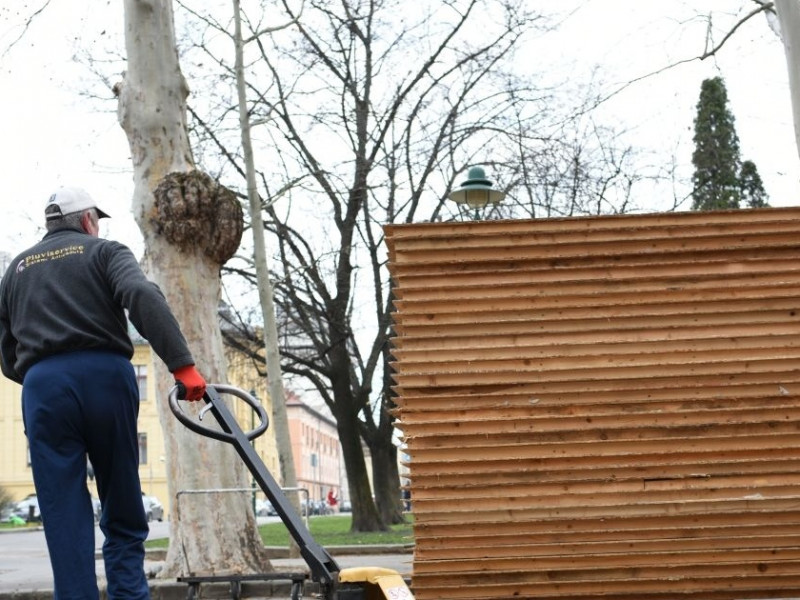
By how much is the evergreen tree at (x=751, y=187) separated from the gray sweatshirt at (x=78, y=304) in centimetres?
3494

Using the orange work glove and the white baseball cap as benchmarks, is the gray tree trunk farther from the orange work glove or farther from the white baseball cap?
the orange work glove

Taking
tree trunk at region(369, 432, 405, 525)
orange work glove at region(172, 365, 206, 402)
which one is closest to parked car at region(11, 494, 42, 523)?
tree trunk at region(369, 432, 405, 525)

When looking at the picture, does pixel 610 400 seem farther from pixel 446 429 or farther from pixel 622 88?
pixel 622 88

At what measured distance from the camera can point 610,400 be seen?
7582mm

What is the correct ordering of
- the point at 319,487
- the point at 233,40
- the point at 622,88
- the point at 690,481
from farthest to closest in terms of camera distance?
1. the point at 319,487
2. the point at 233,40
3. the point at 622,88
4. the point at 690,481

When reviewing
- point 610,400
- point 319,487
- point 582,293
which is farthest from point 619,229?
point 319,487

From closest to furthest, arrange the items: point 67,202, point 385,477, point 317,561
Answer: point 317,561 < point 67,202 < point 385,477

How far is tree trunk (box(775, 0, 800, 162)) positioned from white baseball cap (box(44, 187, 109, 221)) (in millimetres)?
10538

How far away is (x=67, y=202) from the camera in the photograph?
17.0ft

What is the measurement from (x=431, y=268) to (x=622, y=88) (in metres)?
10.5

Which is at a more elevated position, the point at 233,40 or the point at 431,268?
the point at 233,40

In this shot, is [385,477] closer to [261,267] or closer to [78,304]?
[261,267]

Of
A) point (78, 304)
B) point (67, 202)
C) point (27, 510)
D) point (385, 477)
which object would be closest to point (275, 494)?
point (78, 304)

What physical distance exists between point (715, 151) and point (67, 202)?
116 ft
